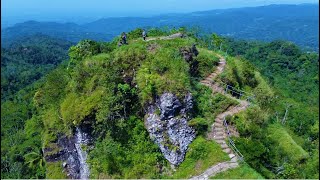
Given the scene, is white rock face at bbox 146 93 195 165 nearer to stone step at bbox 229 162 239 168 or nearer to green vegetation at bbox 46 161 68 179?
stone step at bbox 229 162 239 168

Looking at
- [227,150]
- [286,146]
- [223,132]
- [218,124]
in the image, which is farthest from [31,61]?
[227,150]

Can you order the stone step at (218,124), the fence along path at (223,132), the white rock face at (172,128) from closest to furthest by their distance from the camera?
the fence along path at (223,132), the white rock face at (172,128), the stone step at (218,124)

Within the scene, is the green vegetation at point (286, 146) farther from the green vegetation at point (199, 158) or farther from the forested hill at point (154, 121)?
the green vegetation at point (199, 158)

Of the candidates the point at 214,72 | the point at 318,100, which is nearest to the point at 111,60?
the point at 214,72

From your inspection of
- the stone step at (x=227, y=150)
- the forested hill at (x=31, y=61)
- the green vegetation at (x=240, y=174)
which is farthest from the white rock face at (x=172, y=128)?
the forested hill at (x=31, y=61)

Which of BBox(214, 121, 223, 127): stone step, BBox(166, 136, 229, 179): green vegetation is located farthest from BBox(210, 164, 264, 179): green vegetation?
BBox(214, 121, 223, 127): stone step
